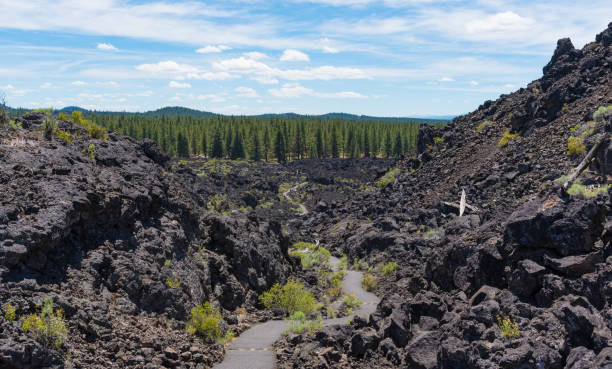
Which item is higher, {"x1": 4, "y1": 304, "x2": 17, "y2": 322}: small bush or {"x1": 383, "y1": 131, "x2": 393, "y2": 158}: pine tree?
{"x1": 383, "y1": 131, "x2": 393, "y2": 158}: pine tree

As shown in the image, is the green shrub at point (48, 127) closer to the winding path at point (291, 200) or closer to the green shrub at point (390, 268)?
the green shrub at point (390, 268)

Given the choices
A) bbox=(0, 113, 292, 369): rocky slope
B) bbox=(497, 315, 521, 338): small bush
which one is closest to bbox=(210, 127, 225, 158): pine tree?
bbox=(0, 113, 292, 369): rocky slope

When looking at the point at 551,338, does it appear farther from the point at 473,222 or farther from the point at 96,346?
the point at 473,222

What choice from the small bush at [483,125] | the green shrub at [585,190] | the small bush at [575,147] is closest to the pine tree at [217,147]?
the small bush at [483,125]

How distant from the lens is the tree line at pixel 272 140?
112 meters

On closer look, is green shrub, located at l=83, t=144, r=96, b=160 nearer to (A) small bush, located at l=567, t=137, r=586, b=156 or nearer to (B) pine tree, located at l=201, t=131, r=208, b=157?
(A) small bush, located at l=567, t=137, r=586, b=156

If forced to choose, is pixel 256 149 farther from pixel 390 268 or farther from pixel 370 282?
pixel 370 282

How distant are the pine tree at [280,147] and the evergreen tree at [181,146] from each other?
22.7 metres

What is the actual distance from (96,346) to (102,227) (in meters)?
4.47

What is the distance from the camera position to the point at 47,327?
976 centimetres

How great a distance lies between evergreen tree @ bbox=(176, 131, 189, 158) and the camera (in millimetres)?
109875

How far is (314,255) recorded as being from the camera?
115 feet

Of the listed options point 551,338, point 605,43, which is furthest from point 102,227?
point 605,43

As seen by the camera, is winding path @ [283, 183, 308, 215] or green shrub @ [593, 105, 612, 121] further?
winding path @ [283, 183, 308, 215]
